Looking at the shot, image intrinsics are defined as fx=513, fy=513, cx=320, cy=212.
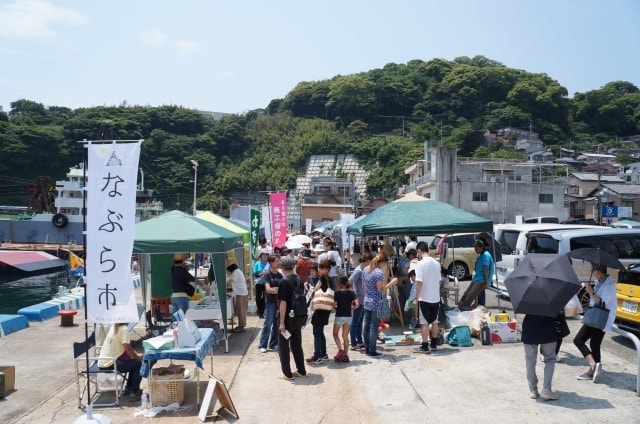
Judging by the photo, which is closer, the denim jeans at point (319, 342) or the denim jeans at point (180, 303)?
the denim jeans at point (319, 342)

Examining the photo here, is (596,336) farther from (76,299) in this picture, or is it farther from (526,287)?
(76,299)

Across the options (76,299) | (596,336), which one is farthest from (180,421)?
(76,299)

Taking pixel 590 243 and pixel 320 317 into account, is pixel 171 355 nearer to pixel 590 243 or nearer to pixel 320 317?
pixel 320 317

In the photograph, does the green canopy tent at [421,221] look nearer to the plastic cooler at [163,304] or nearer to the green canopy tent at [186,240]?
the green canopy tent at [186,240]

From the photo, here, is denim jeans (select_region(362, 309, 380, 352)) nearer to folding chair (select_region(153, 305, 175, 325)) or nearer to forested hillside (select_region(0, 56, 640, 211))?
folding chair (select_region(153, 305, 175, 325))

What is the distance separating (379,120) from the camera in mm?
100312

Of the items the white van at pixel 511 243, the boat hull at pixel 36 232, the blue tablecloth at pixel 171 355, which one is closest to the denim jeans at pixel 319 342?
the blue tablecloth at pixel 171 355

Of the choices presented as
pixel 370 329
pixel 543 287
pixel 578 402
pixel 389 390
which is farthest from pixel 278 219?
pixel 578 402

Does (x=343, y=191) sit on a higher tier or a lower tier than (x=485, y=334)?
higher

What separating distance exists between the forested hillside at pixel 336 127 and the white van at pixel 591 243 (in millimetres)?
59803

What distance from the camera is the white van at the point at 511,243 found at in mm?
11875

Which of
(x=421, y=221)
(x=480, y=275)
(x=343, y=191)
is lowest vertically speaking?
(x=480, y=275)

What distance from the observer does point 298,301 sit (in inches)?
277

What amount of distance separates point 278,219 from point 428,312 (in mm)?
10162
